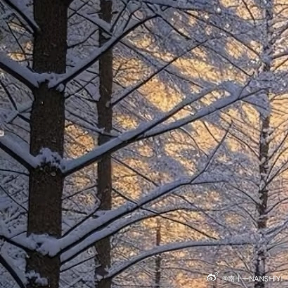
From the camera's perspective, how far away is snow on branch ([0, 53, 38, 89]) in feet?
9.07

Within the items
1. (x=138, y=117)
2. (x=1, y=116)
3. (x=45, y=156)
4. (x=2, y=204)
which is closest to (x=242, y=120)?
(x=138, y=117)

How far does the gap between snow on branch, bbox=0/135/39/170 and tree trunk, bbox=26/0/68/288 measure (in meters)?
0.05

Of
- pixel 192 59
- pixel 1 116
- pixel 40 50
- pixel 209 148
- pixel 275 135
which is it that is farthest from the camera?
pixel 275 135

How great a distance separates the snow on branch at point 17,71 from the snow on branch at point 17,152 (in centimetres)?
30

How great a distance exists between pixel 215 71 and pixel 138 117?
125 centimetres

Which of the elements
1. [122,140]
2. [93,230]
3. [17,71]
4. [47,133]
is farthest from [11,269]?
[17,71]

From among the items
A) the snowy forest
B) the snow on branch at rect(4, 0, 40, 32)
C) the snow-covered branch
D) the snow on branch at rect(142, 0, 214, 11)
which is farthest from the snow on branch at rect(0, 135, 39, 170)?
the snow on branch at rect(142, 0, 214, 11)

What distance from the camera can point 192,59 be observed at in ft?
21.1

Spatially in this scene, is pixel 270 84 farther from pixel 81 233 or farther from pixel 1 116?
pixel 1 116

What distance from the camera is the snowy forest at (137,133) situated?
285 centimetres

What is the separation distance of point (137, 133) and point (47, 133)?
47 centimetres

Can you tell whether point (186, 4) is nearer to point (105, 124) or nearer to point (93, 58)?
point (93, 58)

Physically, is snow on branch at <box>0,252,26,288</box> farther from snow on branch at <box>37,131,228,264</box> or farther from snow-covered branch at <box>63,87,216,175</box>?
snow-covered branch at <box>63,87,216,175</box>

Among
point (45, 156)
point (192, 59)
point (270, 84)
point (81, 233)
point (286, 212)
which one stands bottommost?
point (81, 233)
